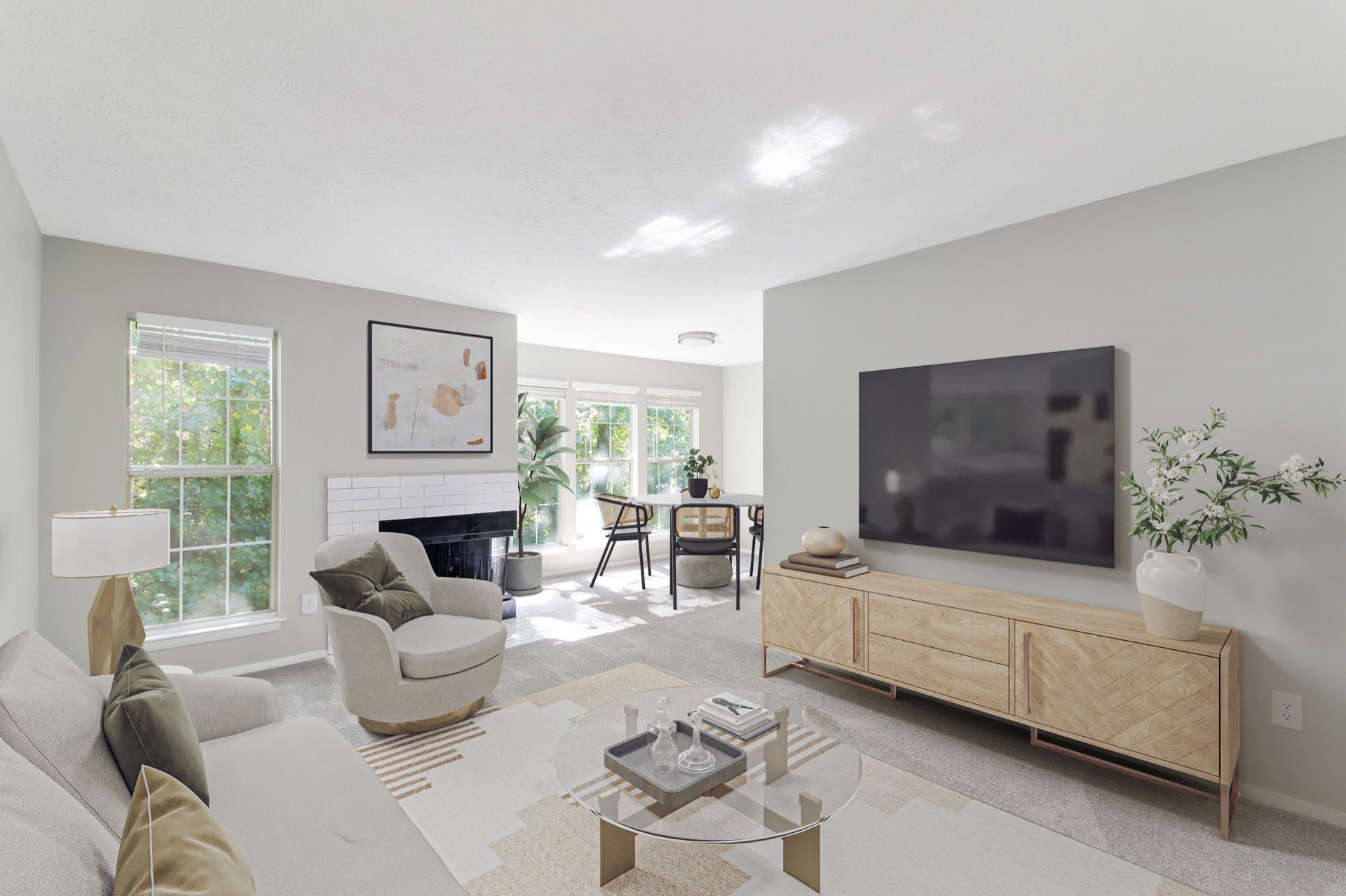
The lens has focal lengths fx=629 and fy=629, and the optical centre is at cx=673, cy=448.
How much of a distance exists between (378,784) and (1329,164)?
3.83 metres

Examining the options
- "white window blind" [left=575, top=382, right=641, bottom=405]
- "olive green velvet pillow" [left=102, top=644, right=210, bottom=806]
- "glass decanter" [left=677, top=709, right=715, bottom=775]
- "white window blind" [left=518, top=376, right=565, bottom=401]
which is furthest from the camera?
"white window blind" [left=575, top=382, right=641, bottom=405]

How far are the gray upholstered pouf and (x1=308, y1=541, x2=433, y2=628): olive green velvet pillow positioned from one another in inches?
120

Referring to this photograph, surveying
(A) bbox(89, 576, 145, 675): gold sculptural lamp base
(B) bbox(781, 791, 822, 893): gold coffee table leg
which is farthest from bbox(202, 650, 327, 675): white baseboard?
(B) bbox(781, 791, 822, 893): gold coffee table leg

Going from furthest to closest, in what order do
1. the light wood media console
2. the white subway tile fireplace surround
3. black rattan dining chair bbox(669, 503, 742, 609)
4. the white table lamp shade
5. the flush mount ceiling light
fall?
the flush mount ceiling light
black rattan dining chair bbox(669, 503, 742, 609)
the white subway tile fireplace surround
the white table lamp shade
the light wood media console

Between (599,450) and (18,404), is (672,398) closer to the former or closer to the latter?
(599,450)

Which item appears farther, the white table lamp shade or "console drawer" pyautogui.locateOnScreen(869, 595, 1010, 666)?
"console drawer" pyautogui.locateOnScreen(869, 595, 1010, 666)

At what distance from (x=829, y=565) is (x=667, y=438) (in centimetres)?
438

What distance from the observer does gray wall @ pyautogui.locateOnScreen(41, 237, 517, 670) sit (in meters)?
3.28

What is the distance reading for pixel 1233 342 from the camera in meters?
2.50

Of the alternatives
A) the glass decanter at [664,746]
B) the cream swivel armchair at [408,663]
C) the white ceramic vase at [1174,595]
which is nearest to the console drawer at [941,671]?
the white ceramic vase at [1174,595]

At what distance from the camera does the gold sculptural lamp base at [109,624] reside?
2613 millimetres

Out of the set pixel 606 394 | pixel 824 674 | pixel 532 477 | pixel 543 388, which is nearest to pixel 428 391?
pixel 532 477

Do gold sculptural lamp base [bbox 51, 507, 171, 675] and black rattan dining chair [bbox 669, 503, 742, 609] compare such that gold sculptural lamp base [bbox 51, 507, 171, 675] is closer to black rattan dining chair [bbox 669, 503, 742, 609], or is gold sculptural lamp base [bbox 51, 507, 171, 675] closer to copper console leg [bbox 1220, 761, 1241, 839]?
black rattan dining chair [bbox 669, 503, 742, 609]

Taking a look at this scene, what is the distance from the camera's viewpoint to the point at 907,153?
237 cm
